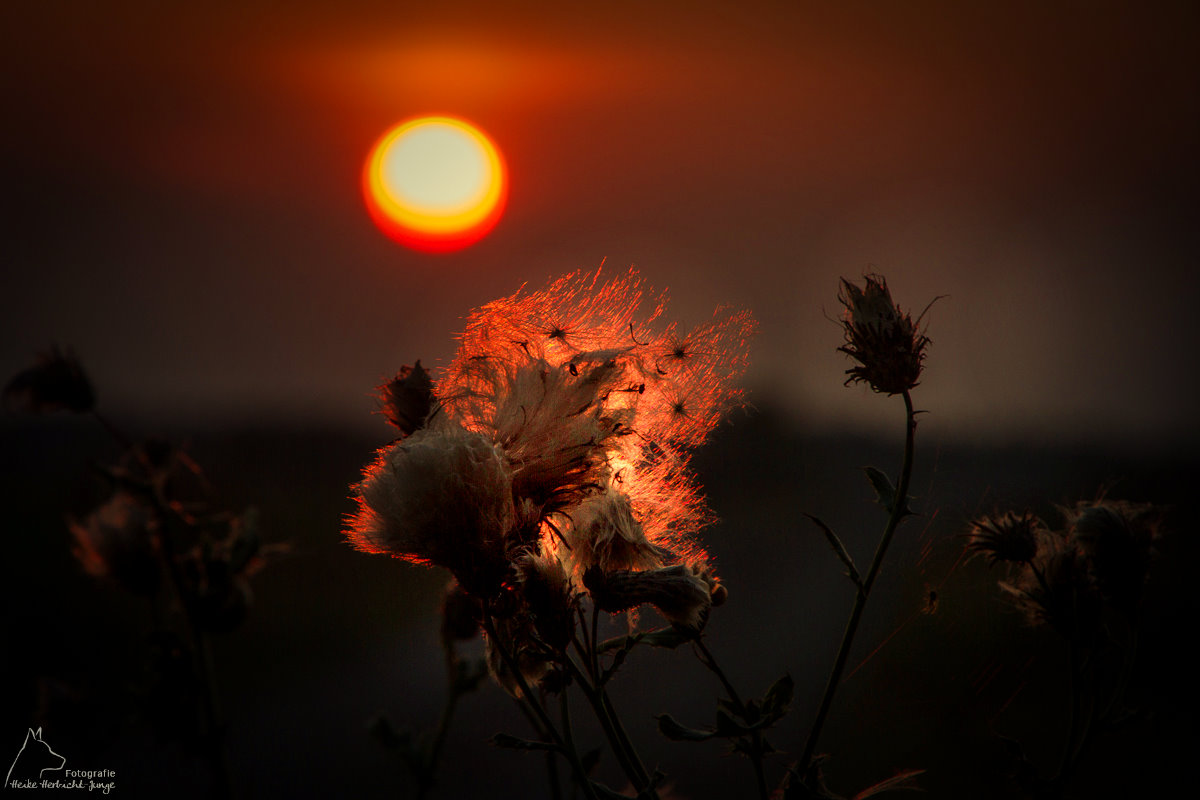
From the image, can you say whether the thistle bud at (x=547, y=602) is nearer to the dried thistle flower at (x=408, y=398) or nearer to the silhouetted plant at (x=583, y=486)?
the silhouetted plant at (x=583, y=486)

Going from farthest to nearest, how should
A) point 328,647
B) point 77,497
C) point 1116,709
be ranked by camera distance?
point 328,647 < point 77,497 < point 1116,709

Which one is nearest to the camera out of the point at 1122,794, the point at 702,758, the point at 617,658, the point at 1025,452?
the point at 617,658

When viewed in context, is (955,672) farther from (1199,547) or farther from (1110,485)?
(1199,547)

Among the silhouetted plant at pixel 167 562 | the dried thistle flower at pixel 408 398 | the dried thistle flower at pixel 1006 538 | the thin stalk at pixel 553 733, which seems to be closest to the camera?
the thin stalk at pixel 553 733

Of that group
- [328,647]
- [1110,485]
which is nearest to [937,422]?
[1110,485]

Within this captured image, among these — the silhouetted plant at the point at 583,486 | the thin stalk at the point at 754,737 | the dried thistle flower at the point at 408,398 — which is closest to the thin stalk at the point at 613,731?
the silhouetted plant at the point at 583,486

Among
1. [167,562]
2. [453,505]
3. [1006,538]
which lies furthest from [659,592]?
[167,562]

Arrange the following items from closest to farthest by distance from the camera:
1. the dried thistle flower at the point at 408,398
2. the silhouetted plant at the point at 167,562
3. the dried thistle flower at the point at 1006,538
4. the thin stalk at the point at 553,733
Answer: the thin stalk at the point at 553,733 → the dried thistle flower at the point at 408,398 → the dried thistle flower at the point at 1006,538 → the silhouetted plant at the point at 167,562

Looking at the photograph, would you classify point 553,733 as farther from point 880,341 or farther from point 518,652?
point 880,341
